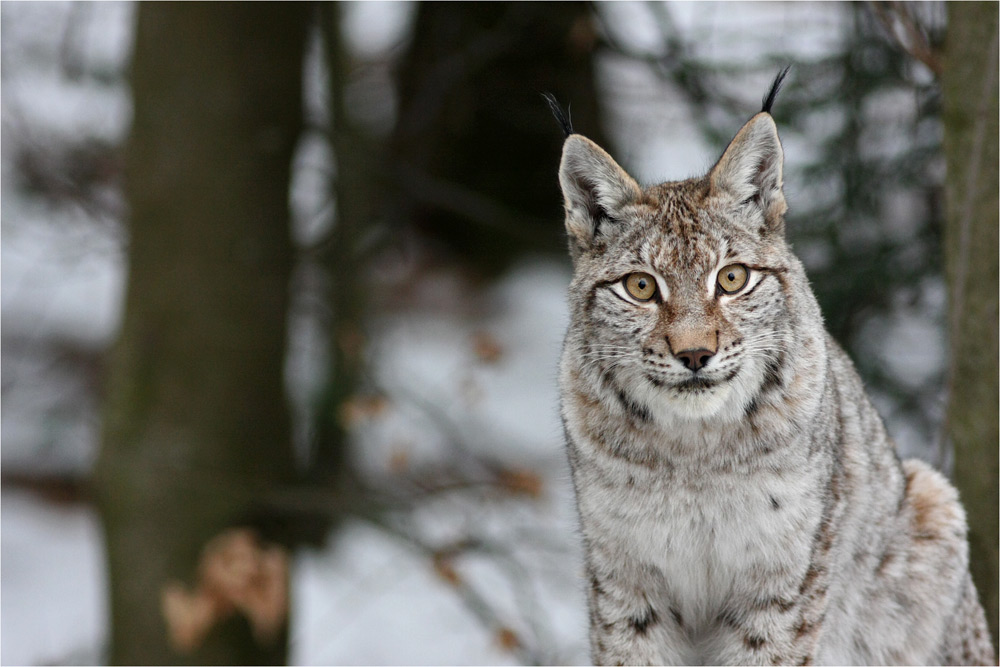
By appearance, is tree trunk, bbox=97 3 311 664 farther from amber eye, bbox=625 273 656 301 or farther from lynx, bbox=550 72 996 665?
amber eye, bbox=625 273 656 301

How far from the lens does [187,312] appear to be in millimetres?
7051

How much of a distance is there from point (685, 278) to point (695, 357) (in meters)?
0.31

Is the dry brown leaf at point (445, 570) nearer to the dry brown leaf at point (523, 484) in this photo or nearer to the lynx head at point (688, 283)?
the dry brown leaf at point (523, 484)

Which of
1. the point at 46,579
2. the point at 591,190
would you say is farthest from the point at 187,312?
the point at 46,579

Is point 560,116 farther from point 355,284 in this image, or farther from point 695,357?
point 355,284

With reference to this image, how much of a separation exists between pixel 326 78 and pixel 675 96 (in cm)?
269

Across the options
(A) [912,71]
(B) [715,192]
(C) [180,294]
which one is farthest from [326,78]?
(B) [715,192]

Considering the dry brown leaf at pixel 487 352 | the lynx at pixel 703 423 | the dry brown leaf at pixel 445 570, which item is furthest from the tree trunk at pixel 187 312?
the lynx at pixel 703 423

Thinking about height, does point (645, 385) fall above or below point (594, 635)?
above

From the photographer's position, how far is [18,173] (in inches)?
361

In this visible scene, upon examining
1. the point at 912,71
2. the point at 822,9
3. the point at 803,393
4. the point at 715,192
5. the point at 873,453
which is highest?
the point at 822,9

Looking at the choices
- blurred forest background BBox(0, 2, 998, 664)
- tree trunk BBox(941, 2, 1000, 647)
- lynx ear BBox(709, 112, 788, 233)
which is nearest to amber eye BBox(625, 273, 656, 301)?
lynx ear BBox(709, 112, 788, 233)

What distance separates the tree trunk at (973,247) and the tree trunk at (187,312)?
176 inches

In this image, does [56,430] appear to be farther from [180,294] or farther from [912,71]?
[912,71]
